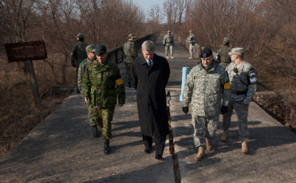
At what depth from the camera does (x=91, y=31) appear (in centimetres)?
Answer: 1476

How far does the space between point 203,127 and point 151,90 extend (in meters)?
1.07

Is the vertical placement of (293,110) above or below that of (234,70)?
below

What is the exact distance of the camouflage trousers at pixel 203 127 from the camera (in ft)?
11.5

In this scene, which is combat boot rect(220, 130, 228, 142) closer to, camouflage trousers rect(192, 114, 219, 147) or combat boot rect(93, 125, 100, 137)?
camouflage trousers rect(192, 114, 219, 147)

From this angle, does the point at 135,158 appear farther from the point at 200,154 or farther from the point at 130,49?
the point at 130,49

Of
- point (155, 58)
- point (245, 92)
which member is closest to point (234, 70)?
point (245, 92)

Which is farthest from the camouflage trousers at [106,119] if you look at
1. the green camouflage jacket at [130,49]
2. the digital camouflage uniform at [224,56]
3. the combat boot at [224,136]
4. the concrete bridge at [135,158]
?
the digital camouflage uniform at [224,56]

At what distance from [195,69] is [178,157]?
58.0 inches

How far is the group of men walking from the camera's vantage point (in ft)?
11.0

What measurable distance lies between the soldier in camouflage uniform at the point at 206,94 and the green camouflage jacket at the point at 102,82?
1.26 metres

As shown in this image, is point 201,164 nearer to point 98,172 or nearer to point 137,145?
point 137,145

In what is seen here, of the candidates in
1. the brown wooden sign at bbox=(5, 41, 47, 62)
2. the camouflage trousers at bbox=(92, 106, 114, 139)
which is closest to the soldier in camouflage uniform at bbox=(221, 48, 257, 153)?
the camouflage trousers at bbox=(92, 106, 114, 139)

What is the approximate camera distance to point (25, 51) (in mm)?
5863

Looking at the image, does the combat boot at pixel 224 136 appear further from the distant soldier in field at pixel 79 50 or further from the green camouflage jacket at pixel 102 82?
the distant soldier in field at pixel 79 50
